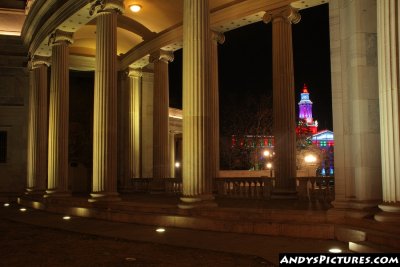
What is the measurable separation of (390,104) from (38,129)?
36371mm

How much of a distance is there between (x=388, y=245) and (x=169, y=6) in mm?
28889

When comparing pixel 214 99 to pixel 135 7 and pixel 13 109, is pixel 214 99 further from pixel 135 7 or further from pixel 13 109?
pixel 13 109

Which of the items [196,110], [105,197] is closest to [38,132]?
[105,197]

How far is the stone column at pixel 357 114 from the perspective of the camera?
727 inches

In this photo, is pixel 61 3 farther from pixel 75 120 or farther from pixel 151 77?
pixel 75 120

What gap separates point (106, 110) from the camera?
103ft

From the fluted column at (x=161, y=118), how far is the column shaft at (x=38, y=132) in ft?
35.7

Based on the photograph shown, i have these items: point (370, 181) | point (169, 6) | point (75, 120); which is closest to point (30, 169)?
point (75, 120)

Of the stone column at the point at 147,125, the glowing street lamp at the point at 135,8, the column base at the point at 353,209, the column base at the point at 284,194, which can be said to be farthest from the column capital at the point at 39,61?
the column base at the point at 353,209

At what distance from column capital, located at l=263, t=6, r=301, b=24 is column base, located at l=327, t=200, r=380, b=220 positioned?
17.8 metres

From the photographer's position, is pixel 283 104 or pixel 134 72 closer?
pixel 283 104

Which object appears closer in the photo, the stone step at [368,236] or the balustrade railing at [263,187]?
the stone step at [368,236]

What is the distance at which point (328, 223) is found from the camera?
19.2 meters

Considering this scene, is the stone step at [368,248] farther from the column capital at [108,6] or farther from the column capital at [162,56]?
the column capital at [162,56]
